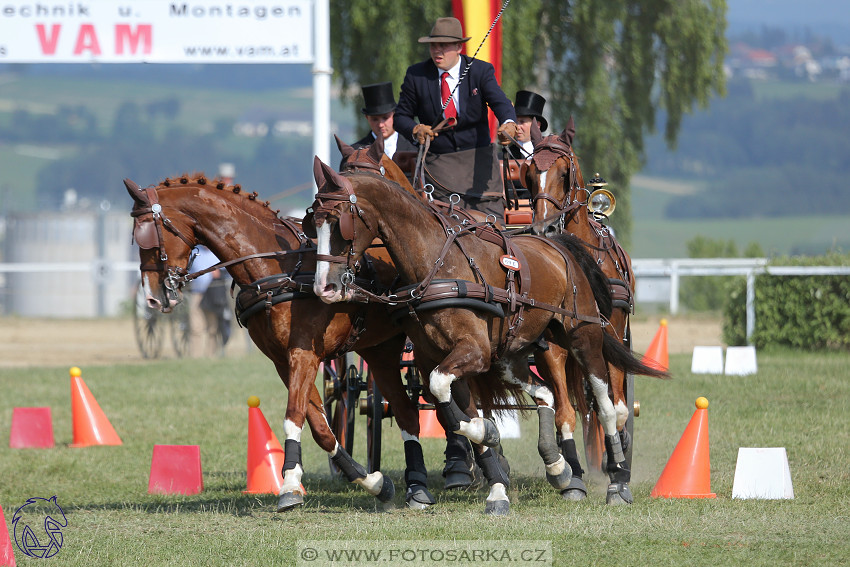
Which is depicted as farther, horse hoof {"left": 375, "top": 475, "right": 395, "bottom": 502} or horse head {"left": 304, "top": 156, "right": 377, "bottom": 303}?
horse hoof {"left": 375, "top": 475, "right": 395, "bottom": 502}

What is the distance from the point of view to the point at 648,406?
10320 mm

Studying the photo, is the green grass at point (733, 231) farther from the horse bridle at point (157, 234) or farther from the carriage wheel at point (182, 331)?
the horse bridle at point (157, 234)

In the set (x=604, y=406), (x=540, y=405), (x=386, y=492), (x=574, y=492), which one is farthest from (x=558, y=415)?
(x=386, y=492)

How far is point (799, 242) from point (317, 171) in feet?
243

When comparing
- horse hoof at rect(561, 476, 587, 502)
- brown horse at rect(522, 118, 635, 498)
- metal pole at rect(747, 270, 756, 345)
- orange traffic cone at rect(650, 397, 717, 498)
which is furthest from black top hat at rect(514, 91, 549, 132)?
metal pole at rect(747, 270, 756, 345)

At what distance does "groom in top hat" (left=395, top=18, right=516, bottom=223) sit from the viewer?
22.9 ft

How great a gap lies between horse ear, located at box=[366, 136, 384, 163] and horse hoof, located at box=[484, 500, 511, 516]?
2.22m

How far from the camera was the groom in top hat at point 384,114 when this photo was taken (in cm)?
746

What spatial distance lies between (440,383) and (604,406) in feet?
4.98

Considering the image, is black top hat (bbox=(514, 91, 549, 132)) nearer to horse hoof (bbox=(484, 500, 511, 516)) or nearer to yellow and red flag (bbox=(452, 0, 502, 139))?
horse hoof (bbox=(484, 500, 511, 516))

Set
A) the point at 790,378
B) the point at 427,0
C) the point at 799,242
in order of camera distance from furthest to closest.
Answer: the point at 799,242 → the point at 427,0 → the point at 790,378

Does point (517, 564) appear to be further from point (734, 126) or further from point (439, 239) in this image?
point (734, 126)

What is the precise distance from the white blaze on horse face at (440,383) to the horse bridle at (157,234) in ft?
5.04

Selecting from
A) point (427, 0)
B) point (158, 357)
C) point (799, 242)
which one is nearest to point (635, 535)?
point (158, 357)
